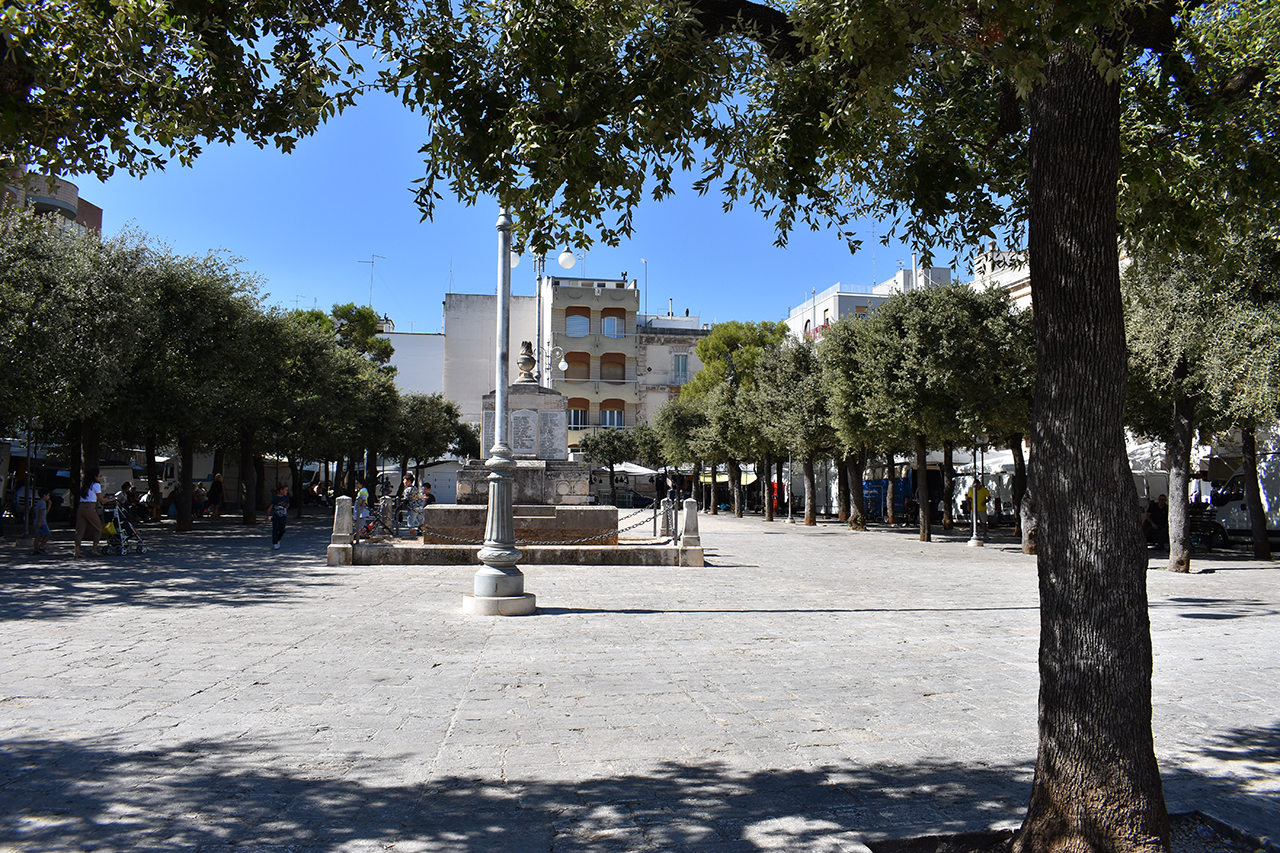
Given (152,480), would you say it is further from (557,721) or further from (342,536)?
(557,721)

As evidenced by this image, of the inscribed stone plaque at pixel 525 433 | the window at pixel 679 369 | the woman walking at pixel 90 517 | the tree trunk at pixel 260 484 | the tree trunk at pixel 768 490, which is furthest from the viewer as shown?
the window at pixel 679 369

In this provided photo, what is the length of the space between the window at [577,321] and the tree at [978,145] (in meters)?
56.6

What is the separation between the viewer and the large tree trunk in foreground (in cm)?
318

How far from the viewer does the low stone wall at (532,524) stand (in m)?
17.6

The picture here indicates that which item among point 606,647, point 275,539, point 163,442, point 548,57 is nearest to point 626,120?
point 548,57

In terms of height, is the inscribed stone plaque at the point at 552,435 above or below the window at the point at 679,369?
below

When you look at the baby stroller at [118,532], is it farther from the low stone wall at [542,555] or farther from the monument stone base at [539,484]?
the monument stone base at [539,484]

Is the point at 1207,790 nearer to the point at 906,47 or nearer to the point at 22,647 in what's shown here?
the point at 906,47

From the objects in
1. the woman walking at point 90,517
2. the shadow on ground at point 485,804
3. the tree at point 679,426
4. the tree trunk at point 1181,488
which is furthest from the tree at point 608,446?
the shadow on ground at point 485,804

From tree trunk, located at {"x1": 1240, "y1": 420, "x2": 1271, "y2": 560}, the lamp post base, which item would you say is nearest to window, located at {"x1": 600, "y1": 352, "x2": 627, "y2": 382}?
tree trunk, located at {"x1": 1240, "y1": 420, "x2": 1271, "y2": 560}

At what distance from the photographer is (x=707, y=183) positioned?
18.5ft

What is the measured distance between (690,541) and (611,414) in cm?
4768

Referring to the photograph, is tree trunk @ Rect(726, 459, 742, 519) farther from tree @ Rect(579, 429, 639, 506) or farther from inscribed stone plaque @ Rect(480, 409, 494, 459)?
inscribed stone plaque @ Rect(480, 409, 494, 459)

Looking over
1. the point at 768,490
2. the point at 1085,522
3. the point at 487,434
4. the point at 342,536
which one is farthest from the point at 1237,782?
the point at 768,490
